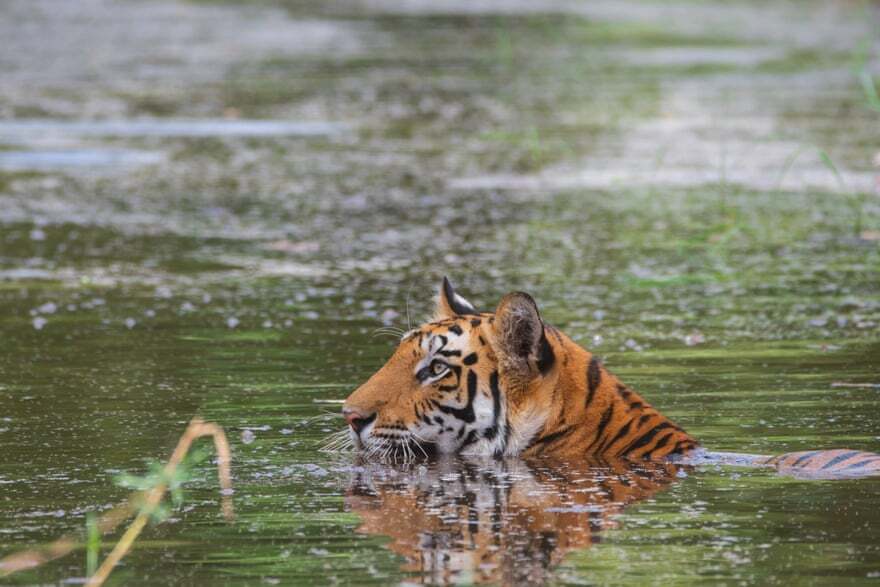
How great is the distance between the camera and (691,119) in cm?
1856

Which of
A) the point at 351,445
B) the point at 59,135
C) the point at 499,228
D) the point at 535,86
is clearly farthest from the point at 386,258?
the point at 535,86

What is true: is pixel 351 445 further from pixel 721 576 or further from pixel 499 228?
pixel 499 228

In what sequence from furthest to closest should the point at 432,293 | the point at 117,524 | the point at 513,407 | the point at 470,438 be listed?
the point at 432,293, the point at 470,438, the point at 513,407, the point at 117,524

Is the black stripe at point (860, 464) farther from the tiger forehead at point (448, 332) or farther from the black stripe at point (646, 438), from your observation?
the tiger forehead at point (448, 332)

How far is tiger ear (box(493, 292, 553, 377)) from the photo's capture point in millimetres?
6406

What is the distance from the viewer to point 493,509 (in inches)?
234

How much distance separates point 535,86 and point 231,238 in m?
9.55

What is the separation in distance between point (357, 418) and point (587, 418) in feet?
2.63

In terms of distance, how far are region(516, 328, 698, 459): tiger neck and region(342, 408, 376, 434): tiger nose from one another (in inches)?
20.9

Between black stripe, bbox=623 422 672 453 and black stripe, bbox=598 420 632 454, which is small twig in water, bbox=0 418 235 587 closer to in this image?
black stripe, bbox=598 420 632 454

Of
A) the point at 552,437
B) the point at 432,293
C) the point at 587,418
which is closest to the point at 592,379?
the point at 587,418

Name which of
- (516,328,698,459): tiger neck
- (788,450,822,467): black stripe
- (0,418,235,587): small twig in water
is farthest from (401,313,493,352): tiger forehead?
(788,450,822,467): black stripe

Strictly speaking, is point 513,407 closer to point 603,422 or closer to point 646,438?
point 603,422

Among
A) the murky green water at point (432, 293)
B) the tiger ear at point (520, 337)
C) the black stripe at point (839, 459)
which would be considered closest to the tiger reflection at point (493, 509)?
the murky green water at point (432, 293)
